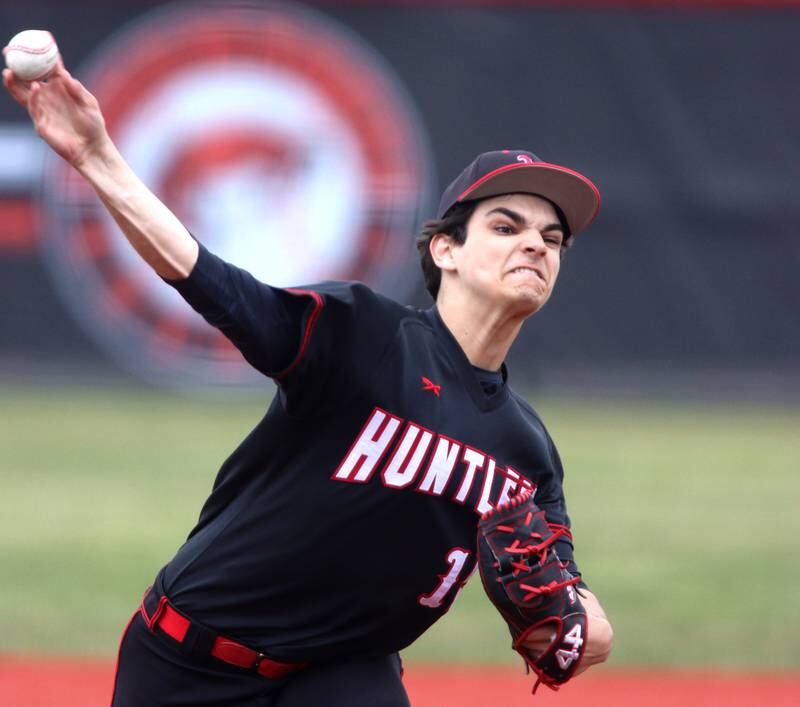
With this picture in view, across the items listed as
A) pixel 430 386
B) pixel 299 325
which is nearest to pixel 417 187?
pixel 430 386

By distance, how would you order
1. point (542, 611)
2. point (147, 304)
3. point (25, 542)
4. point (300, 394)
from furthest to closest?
point (147, 304), point (25, 542), point (542, 611), point (300, 394)

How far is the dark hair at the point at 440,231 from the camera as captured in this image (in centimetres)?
322

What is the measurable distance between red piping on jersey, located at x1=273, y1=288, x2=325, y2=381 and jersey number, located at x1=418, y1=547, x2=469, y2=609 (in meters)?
0.60

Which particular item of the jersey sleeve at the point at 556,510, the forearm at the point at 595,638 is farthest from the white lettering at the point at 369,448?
the forearm at the point at 595,638

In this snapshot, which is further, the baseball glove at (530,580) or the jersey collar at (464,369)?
the jersey collar at (464,369)

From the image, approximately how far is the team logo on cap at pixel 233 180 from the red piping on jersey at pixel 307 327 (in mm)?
8519

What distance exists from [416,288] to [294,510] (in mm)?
8626

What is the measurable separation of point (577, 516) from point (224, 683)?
591cm

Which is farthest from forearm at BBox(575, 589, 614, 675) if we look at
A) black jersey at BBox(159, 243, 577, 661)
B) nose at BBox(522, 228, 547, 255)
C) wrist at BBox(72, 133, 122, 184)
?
wrist at BBox(72, 133, 122, 184)

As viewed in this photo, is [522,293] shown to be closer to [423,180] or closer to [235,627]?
[235,627]

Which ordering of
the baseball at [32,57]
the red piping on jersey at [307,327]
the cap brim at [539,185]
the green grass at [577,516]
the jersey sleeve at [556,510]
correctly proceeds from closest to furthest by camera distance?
the baseball at [32,57] < the red piping on jersey at [307,327] < the cap brim at [539,185] < the jersey sleeve at [556,510] < the green grass at [577,516]

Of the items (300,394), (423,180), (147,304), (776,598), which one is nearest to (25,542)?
(147,304)

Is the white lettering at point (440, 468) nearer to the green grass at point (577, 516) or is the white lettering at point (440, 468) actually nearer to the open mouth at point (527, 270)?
the open mouth at point (527, 270)

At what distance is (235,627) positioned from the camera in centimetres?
303
